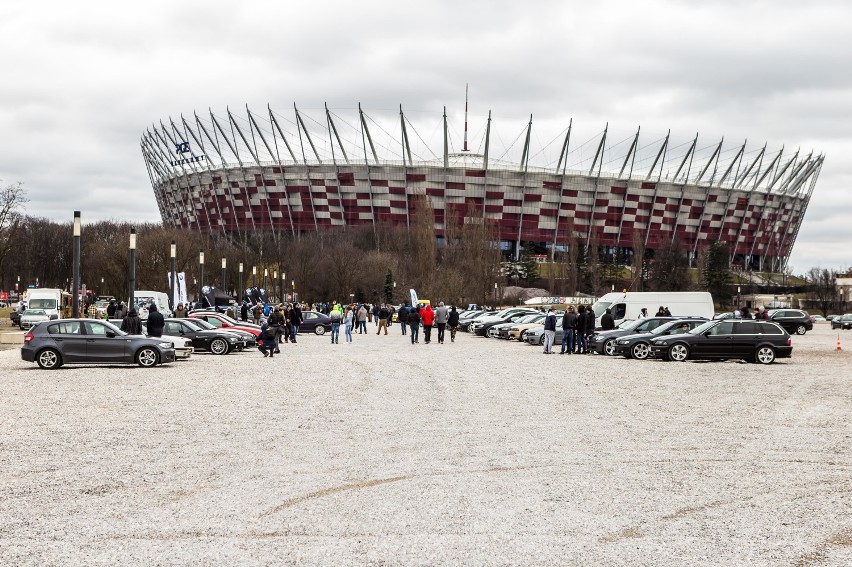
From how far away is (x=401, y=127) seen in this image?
11625cm

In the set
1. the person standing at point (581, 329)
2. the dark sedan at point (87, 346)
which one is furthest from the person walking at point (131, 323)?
the person standing at point (581, 329)

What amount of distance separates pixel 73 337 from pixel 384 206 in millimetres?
98307

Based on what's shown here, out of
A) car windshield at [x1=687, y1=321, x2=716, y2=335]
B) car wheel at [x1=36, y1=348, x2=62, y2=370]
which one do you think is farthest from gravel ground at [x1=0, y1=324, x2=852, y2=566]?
car windshield at [x1=687, y1=321, x2=716, y2=335]

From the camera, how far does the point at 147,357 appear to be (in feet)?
83.3

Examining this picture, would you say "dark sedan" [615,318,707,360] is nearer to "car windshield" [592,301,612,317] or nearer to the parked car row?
the parked car row

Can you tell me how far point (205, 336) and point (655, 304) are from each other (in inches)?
891

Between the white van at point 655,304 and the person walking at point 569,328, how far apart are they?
12376 mm

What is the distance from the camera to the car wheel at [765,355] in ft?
95.2

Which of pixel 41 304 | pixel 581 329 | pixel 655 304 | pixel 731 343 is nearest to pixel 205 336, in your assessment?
pixel 581 329

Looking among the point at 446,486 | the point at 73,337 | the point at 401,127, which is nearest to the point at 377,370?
the point at 73,337

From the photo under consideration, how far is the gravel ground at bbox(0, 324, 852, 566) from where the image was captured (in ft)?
21.5

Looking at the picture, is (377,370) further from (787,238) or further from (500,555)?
(787,238)

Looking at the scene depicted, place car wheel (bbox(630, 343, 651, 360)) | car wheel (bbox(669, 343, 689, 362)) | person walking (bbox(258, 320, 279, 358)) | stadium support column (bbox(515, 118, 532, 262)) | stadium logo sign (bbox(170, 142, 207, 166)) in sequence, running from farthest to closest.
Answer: stadium logo sign (bbox(170, 142, 207, 166)) < stadium support column (bbox(515, 118, 532, 262)) < car wheel (bbox(630, 343, 651, 360)) < person walking (bbox(258, 320, 279, 358)) < car wheel (bbox(669, 343, 689, 362))

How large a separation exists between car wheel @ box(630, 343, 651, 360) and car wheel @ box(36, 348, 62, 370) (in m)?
16.6
